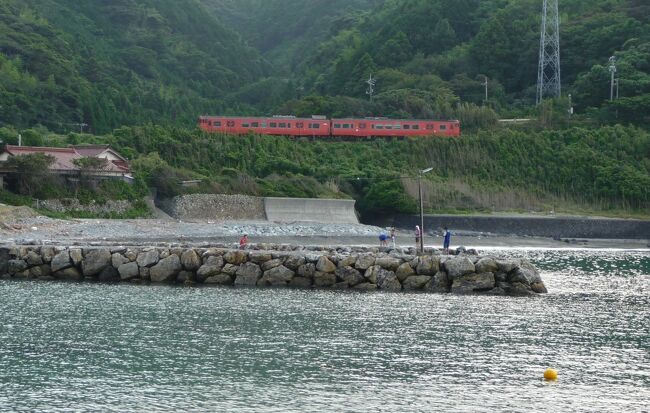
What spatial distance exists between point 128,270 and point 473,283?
30.9 feet

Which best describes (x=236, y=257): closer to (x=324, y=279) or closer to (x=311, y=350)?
(x=324, y=279)

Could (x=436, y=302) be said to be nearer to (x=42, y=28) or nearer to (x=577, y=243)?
(x=577, y=243)

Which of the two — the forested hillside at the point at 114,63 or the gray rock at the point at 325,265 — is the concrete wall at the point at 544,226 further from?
the forested hillside at the point at 114,63

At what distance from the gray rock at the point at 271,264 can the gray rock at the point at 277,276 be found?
11 centimetres

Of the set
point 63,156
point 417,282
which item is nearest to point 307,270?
point 417,282

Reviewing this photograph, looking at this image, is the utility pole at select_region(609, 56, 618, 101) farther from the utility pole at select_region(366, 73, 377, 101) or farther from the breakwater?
the breakwater

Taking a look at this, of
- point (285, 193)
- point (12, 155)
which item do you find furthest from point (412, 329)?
point (285, 193)

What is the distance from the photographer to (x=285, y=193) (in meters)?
57.0

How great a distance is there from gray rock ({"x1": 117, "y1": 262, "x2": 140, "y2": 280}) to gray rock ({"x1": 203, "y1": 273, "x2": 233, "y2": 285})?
195 cm

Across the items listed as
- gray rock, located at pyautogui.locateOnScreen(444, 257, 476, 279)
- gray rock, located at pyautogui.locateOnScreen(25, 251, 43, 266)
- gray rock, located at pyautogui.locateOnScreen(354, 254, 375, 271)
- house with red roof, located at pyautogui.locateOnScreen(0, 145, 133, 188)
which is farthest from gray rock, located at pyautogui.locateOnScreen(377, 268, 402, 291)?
house with red roof, located at pyautogui.locateOnScreen(0, 145, 133, 188)

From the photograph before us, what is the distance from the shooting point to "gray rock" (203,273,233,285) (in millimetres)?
28188

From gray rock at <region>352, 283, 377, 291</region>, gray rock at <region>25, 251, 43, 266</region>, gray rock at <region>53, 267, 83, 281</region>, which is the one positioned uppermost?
gray rock at <region>25, 251, 43, 266</region>

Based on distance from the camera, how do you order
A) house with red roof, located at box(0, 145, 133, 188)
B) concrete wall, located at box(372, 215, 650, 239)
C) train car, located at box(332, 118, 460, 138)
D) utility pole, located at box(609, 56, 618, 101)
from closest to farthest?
house with red roof, located at box(0, 145, 133, 188), concrete wall, located at box(372, 215, 650, 239), train car, located at box(332, 118, 460, 138), utility pole, located at box(609, 56, 618, 101)

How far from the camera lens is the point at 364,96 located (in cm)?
9100
